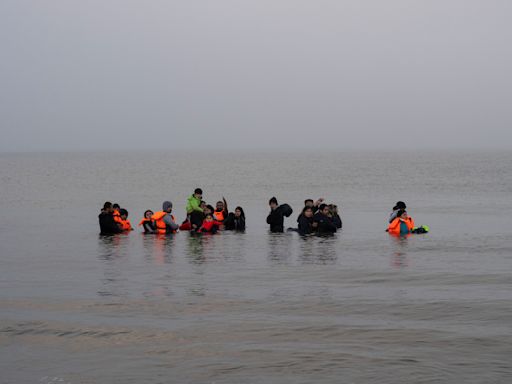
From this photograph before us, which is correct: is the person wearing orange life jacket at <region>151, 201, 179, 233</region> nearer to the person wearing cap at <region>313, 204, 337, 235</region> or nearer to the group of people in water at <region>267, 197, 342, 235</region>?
the group of people in water at <region>267, 197, 342, 235</region>

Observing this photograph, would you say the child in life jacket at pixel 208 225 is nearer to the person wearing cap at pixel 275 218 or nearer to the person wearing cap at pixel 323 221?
the person wearing cap at pixel 275 218

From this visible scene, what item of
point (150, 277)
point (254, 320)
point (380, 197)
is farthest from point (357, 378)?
point (380, 197)

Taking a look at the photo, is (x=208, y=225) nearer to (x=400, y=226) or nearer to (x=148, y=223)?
(x=148, y=223)

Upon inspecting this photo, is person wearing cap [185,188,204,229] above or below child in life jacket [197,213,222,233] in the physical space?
above

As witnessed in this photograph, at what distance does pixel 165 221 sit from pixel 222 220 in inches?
92.6

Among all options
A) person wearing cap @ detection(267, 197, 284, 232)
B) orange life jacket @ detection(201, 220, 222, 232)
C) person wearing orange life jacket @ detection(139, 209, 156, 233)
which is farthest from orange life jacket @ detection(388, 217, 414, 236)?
person wearing orange life jacket @ detection(139, 209, 156, 233)

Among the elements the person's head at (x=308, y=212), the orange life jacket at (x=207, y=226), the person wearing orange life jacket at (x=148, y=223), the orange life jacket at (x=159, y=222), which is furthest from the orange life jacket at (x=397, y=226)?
the person wearing orange life jacket at (x=148, y=223)

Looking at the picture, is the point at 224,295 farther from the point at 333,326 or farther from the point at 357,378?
the point at 357,378

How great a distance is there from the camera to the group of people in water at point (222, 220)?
23.6 metres

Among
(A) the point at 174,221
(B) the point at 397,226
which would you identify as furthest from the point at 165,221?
(B) the point at 397,226

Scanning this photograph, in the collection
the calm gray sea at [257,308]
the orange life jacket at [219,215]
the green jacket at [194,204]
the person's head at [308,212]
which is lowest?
the calm gray sea at [257,308]

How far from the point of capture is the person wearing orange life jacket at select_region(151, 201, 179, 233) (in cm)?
2403

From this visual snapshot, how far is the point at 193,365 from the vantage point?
9.53 metres

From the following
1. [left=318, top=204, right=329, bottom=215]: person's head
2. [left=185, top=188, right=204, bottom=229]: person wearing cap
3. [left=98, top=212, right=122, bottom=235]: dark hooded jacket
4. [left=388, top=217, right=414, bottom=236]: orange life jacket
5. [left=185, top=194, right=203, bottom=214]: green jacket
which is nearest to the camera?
[left=318, top=204, right=329, bottom=215]: person's head
